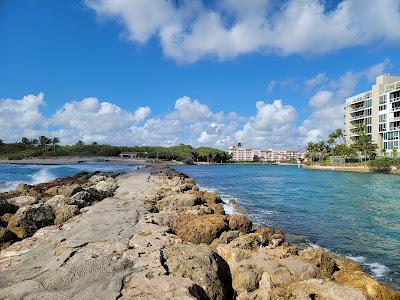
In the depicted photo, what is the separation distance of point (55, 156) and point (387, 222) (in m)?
166

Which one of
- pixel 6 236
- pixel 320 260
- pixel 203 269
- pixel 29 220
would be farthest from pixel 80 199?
pixel 320 260

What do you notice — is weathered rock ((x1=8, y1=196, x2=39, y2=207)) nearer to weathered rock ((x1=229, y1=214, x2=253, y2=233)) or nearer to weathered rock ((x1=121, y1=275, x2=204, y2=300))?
weathered rock ((x1=229, y1=214, x2=253, y2=233))

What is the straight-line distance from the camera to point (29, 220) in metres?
14.4

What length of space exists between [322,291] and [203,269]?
2.70 metres

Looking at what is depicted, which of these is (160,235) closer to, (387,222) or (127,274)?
(127,274)

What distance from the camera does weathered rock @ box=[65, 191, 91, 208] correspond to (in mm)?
18062

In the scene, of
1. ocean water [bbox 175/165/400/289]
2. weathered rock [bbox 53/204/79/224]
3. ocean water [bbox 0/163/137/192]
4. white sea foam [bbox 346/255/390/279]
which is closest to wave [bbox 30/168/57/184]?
ocean water [bbox 0/163/137/192]

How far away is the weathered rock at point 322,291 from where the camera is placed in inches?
286

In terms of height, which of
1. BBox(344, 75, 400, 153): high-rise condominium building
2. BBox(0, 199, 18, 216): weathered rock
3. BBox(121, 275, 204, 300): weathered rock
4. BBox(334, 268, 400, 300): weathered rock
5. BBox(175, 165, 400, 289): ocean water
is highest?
BBox(344, 75, 400, 153): high-rise condominium building

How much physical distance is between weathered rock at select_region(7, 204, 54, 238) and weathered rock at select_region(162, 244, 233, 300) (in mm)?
7547

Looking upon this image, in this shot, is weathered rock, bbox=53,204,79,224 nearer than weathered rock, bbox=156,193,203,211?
Yes

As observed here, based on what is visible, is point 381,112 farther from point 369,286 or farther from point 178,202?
point 369,286

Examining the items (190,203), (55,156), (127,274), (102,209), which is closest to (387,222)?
(190,203)

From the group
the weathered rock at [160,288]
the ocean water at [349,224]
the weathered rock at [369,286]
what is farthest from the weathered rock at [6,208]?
the weathered rock at [369,286]
